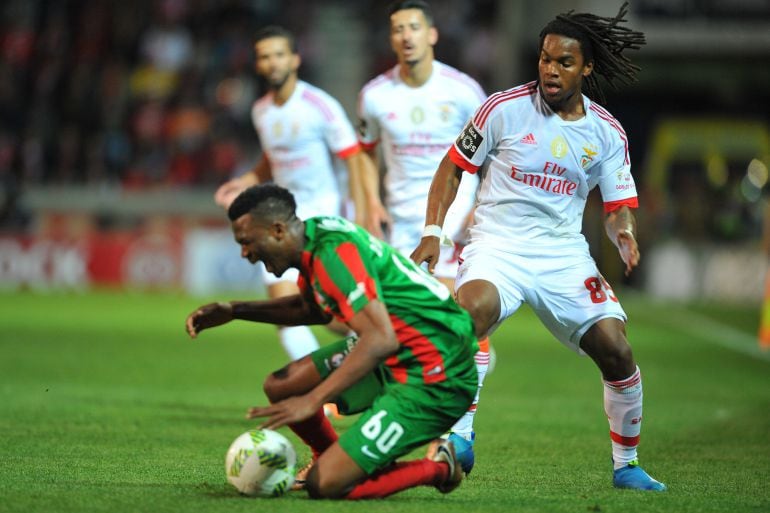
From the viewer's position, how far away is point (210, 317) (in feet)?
20.9

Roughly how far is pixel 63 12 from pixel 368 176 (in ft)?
62.9

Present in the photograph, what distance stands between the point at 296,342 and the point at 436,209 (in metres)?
3.24

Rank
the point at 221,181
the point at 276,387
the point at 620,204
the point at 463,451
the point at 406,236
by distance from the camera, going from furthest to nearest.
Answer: the point at 221,181
the point at 406,236
the point at 620,204
the point at 463,451
the point at 276,387

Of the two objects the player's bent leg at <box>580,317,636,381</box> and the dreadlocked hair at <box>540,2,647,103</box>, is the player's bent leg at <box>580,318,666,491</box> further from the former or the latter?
the dreadlocked hair at <box>540,2,647,103</box>

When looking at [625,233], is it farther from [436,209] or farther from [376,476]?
[376,476]

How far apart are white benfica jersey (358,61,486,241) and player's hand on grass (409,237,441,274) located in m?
2.41

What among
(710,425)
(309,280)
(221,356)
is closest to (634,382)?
(309,280)

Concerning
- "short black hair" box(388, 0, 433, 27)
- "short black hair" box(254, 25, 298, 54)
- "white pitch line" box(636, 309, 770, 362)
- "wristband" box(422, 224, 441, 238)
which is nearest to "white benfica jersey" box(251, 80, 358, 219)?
"short black hair" box(254, 25, 298, 54)

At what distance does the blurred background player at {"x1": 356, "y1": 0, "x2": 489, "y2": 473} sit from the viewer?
30.9ft

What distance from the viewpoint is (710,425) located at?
9930 millimetres

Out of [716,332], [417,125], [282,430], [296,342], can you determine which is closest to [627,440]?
[282,430]

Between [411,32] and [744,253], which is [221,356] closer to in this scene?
[411,32]

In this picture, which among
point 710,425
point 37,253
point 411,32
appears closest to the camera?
point 411,32

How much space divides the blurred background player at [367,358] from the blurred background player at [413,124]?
3.29 meters
